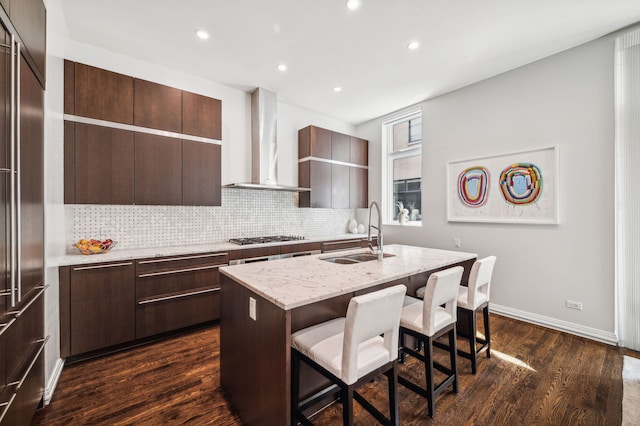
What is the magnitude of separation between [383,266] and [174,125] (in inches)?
105

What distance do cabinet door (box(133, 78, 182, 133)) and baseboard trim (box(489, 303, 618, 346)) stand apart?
4427 mm

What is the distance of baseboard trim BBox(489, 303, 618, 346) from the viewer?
2.66 meters

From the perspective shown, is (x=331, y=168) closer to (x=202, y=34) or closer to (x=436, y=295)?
(x=202, y=34)

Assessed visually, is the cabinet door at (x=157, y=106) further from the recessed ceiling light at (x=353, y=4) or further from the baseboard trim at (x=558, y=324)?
the baseboard trim at (x=558, y=324)

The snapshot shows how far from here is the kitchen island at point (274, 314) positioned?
4.39ft

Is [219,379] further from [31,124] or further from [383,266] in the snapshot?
[31,124]

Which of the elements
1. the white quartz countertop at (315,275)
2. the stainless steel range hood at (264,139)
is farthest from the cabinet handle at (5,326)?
the stainless steel range hood at (264,139)

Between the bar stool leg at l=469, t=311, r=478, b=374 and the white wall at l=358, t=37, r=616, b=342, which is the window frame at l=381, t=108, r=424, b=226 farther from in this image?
the bar stool leg at l=469, t=311, r=478, b=374

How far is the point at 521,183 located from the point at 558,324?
1.60 meters

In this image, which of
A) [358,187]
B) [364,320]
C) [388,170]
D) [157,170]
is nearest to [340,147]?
[358,187]

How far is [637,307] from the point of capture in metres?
2.51

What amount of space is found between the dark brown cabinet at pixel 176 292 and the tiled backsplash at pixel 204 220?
631 mm

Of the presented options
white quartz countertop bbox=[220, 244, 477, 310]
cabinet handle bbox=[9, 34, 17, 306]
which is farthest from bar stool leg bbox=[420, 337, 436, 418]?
cabinet handle bbox=[9, 34, 17, 306]

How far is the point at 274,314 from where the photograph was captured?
4.48ft
